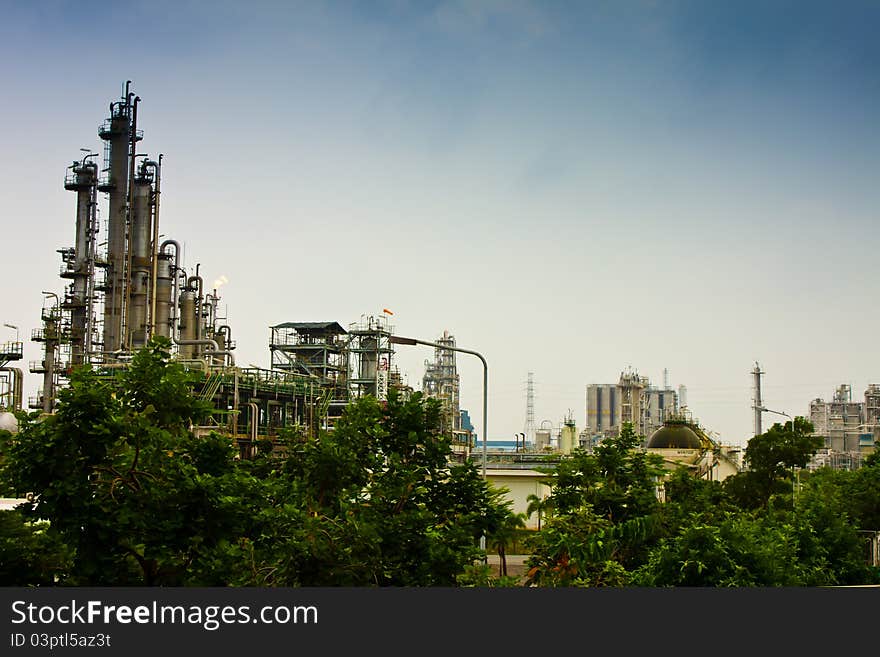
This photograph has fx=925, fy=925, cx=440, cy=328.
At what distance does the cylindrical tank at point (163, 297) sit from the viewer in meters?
59.0

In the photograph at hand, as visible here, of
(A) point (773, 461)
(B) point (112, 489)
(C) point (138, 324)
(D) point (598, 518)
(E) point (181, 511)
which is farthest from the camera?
(C) point (138, 324)

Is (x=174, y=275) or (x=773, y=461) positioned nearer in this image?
(x=773, y=461)

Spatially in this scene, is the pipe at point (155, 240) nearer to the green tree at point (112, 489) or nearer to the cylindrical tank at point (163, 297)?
the cylindrical tank at point (163, 297)

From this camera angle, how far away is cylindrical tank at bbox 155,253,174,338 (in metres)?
59.0

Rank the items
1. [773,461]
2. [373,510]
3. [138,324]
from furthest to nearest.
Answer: [138,324] < [773,461] < [373,510]

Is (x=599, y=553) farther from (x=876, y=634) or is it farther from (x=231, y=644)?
(x=231, y=644)

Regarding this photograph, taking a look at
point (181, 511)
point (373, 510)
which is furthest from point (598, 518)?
point (181, 511)

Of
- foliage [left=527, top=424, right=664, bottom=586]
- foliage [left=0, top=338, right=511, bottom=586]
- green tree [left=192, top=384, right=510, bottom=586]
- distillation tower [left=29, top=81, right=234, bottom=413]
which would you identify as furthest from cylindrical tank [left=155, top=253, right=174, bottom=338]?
foliage [left=0, top=338, right=511, bottom=586]

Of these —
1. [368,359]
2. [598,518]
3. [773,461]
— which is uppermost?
[368,359]

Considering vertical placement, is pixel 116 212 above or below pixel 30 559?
above

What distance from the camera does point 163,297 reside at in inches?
2335

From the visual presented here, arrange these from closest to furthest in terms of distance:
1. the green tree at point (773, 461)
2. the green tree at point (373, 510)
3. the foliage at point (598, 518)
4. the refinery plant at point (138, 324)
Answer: the green tree at point (373, 510), the foliage at point (598, 518), the green tree at point (773, 461), the refinery plant at point (138, 324)

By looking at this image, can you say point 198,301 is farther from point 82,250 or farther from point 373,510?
point 373,510

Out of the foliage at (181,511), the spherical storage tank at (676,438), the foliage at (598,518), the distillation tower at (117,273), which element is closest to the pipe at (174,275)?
the distillation tower at (117,273)
